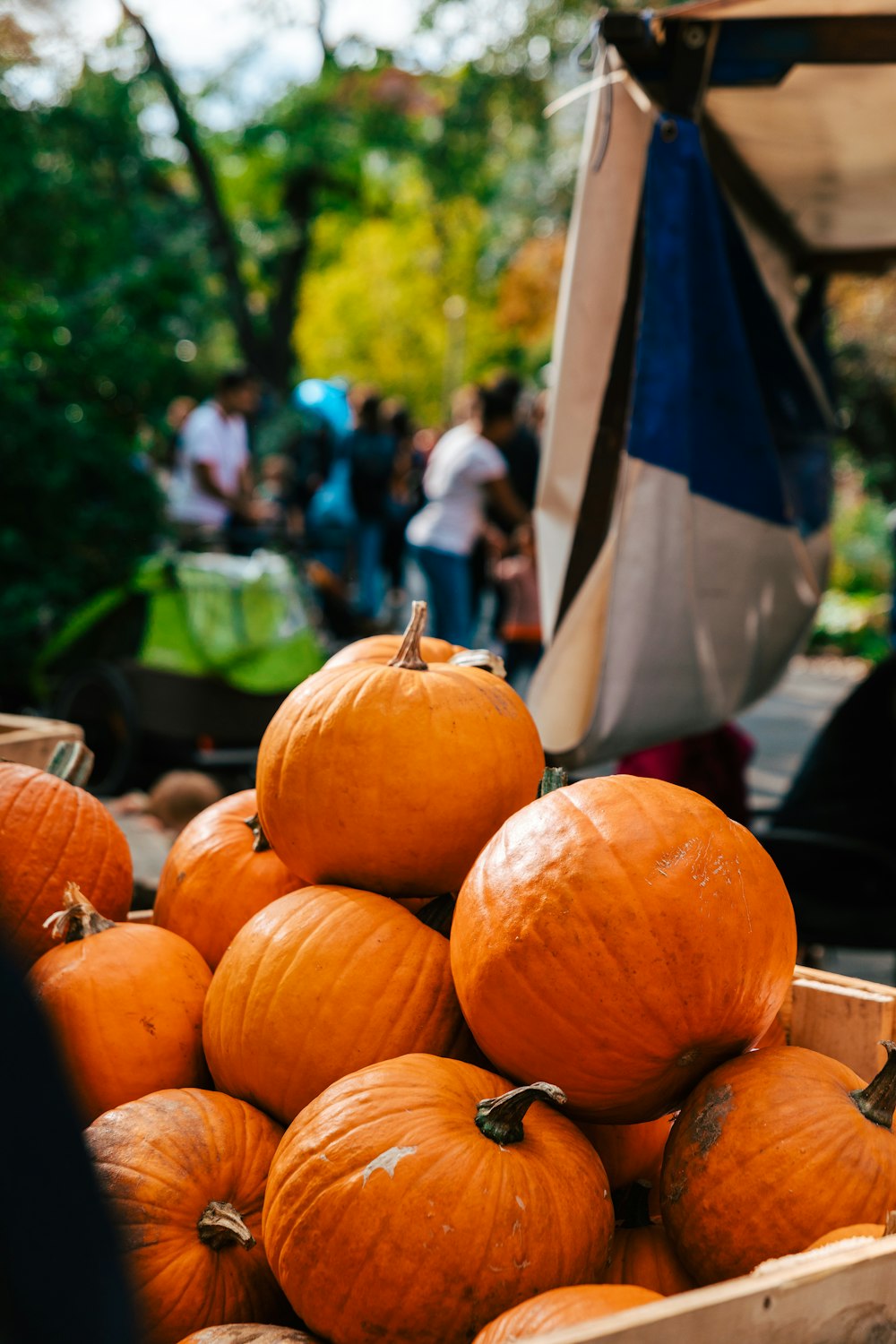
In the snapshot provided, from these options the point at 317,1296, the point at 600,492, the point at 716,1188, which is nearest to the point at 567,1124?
the point at 716,1188

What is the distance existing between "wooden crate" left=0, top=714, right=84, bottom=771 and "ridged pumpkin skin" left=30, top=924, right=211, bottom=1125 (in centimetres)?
89

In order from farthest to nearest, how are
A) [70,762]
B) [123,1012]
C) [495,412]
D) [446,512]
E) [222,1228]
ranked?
[446,512]
[495,412]
[70,762]
[123,1012]
[222,1228]

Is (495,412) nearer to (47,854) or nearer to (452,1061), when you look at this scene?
(47,854)

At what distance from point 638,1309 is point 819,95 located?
9.29 ft

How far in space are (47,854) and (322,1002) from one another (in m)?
0.58

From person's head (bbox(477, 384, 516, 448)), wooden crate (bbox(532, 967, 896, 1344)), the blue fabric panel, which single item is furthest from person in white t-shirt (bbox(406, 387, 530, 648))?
wooden crate (bbox(532, 967, 896, 1344))

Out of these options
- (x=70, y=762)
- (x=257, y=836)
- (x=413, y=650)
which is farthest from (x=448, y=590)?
(x=413, y=650)

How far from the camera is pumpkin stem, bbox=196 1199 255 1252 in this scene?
1.25 m

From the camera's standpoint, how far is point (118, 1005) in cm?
153

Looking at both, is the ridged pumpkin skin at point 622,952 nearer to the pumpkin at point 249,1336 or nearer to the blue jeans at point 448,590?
the pumpkin at point 249,1336

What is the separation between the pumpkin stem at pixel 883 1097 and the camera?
128 cm

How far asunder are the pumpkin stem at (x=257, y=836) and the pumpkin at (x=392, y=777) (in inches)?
5.9

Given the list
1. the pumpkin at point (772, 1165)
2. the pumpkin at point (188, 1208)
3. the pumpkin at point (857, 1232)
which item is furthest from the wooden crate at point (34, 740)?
the pumpkin at point (857, 1232)

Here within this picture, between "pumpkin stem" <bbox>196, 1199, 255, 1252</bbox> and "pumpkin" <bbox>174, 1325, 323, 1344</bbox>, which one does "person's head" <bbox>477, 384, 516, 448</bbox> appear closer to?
"pumpkin stem" <bbox>196, 1199, 255, 1252</bbox>
